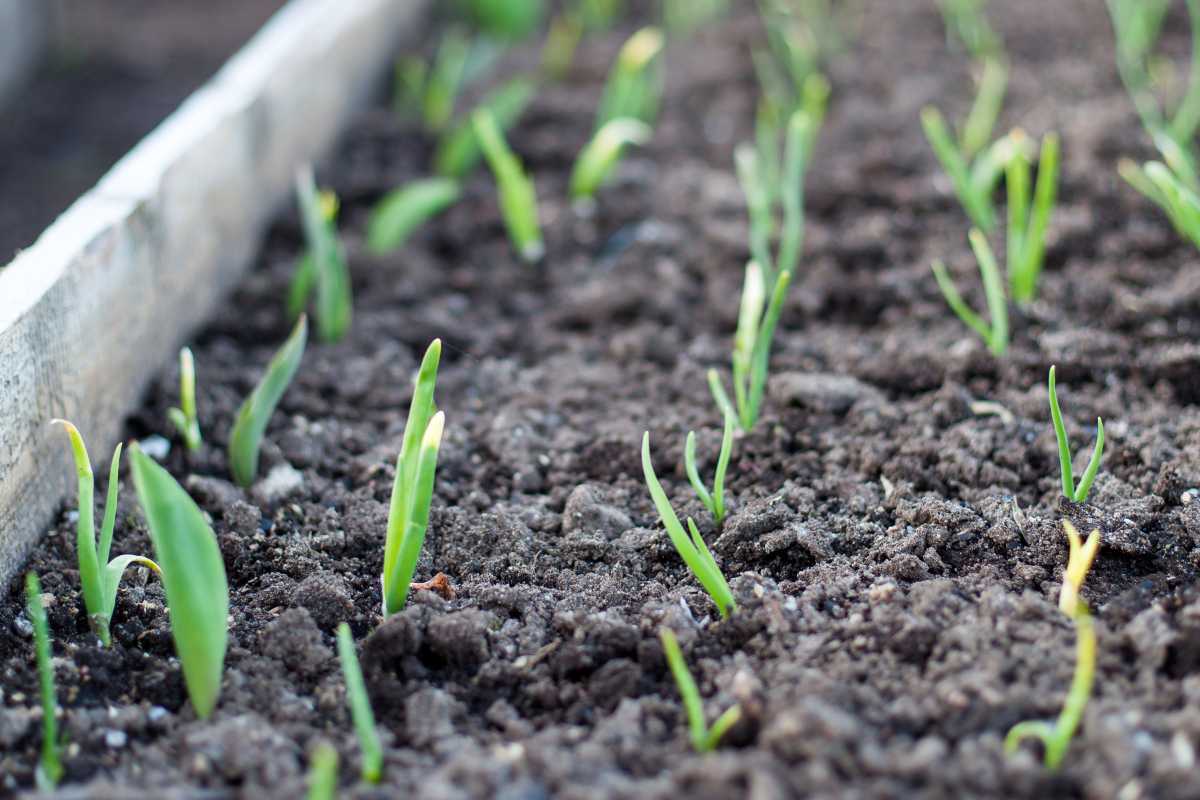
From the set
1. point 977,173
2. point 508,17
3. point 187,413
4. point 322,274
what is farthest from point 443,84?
point 187,413

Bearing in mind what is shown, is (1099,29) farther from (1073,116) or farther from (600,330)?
(600,330)

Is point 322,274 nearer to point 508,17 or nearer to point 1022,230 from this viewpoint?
point 1022,230

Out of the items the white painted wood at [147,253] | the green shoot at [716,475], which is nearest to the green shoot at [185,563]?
the white painted wood at [147,253]

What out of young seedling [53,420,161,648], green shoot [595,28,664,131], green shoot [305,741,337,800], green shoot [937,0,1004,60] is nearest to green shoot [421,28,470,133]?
green shoot [595,28,664,131]

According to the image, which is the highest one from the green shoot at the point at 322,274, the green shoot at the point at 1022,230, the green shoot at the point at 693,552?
the green shoot at the point at 322,274

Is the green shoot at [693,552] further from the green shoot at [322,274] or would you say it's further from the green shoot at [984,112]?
the green shoot at [984,112]

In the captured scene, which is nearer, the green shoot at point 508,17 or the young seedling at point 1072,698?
the young seedling at point 1072,698
